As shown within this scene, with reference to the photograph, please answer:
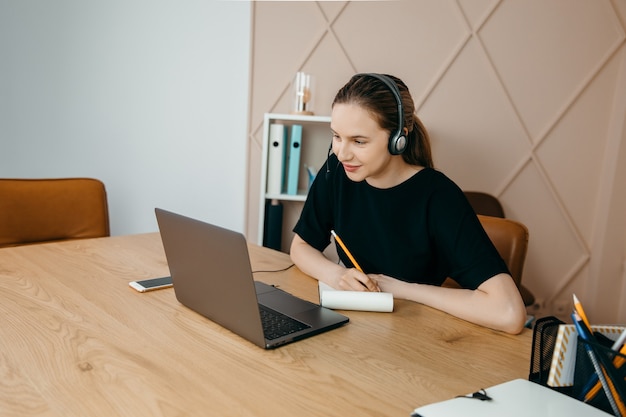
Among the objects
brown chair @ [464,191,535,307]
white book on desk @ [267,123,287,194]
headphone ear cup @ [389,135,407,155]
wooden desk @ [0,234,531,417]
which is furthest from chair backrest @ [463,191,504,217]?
wooden desk @ [0,234,531,417]

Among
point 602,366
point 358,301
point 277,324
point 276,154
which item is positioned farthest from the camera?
→ point 276,154

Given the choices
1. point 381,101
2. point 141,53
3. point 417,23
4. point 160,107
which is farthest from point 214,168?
point 381,101

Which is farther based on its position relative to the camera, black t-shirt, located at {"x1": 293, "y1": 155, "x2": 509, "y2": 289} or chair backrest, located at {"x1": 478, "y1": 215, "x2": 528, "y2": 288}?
chair backrest, located at {"x1": 478, "y1": 215, "x2": 528, "y2": 288}

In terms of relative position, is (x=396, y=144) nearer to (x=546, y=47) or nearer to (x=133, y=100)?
(x=546, y=47)

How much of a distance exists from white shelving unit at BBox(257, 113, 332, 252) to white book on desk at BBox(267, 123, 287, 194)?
21 millimetres

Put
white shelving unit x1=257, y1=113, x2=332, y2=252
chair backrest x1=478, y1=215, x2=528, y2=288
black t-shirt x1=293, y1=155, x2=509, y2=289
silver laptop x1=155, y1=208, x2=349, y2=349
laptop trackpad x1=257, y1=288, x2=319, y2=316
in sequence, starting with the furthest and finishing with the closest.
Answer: white shelving unit x1=257, y1=113, x2=332, y2=252, chair backrest x1=478, y1=215, x2=528, y2=288, black t-shirt x1=293, y1=155, x2=509, y2=289, laptop trackpad x1=257, y1=288, x2=319, y2=316, silver laptop x1=155, y1=208, x2=349, y2=349

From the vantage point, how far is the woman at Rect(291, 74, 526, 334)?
3.46 feet

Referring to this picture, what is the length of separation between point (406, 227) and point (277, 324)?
53 centimetres

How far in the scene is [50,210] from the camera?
5.36ft

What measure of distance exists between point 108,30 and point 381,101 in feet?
6.29

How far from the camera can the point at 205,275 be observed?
88 centimetres

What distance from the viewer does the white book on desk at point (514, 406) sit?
598 mm

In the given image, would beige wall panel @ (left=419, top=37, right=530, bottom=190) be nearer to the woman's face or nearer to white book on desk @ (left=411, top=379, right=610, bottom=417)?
the woman's face

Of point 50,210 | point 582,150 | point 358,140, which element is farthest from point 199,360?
point 582,150
